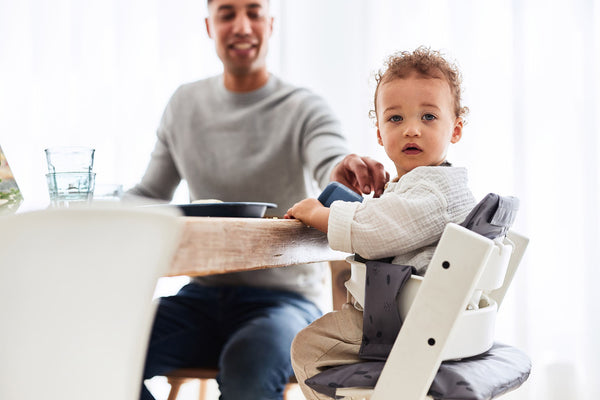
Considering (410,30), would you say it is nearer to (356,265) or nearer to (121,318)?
(356,265)

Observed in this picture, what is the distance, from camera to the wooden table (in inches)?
22.2

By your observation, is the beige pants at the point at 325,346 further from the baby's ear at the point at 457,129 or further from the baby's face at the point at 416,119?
the baby's ear at the point at 457,129

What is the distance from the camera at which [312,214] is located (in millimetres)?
909

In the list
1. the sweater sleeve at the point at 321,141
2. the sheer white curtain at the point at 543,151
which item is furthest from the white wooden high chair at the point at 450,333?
the sheer white curtain at the point at 543,151

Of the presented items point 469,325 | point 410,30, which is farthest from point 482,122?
point 469,325

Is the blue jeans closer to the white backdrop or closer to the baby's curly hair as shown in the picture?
the baby's curly hair

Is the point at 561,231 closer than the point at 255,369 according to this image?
No

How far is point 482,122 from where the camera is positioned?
237 centimetres

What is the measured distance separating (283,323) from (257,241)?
0.64 meters

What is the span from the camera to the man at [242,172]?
1.30 metres

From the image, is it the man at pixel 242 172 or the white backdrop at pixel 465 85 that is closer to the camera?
the man at pixel 242 172

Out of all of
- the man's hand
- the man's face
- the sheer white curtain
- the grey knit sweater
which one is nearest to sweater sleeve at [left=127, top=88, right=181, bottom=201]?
the grey knit sweater

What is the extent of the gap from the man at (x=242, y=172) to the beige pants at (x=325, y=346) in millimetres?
342

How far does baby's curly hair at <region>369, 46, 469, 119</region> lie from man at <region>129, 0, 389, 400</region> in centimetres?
26
